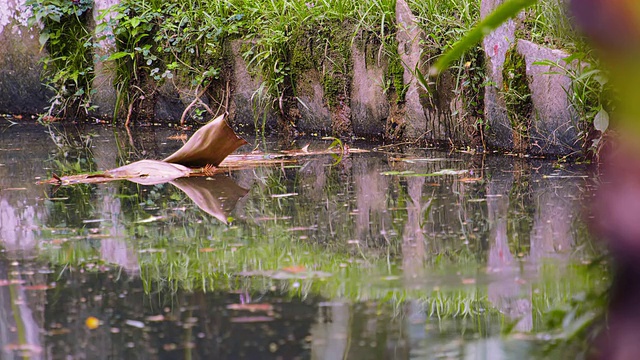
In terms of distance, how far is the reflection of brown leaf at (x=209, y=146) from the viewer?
3033 millimetres

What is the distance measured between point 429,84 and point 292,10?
1091 millimetres

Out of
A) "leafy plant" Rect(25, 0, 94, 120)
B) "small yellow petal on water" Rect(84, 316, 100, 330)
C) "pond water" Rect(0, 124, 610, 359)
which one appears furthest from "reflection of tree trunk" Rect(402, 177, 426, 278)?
"leafy plant" Rect(25, 0, 94, 120)

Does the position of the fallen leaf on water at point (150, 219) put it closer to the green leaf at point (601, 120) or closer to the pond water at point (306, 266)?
the pond water at point (306, 266)

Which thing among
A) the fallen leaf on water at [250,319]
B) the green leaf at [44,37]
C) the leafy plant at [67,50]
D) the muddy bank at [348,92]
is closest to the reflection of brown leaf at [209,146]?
the muddy bank at [348,92]

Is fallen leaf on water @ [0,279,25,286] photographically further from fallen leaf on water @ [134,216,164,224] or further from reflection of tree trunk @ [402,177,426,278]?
reflection of tree trunk @ [402,177,426,278]

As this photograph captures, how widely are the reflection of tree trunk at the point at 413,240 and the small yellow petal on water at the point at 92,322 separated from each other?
605 mm

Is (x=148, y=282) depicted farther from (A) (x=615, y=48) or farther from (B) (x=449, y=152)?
(B) (x=449, y=152)

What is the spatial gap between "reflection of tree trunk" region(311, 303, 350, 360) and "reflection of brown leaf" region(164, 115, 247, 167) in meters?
1.74

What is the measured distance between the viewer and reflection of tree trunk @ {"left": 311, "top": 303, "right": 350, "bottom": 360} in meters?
1.14

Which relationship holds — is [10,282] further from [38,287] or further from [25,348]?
[25,348]

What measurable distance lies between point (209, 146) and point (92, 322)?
6.04 ft

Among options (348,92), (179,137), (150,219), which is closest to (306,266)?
(150,219)

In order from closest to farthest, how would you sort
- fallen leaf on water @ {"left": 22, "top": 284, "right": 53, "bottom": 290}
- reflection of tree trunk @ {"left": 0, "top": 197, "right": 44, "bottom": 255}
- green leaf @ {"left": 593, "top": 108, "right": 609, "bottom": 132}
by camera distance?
1. fallen leaf on water @ {"left": 22, "top": 284, "right": 53, "bottom": 290}
2. reflection of tree trunk @ {"left": 0, "top": 197, "right": 44, "bottom": 255}
3. green leaf @ {"left": 593, "top": 108, "right": 609, "bottom": 132}

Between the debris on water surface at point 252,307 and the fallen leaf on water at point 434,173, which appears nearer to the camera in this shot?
the debris on water surface at point 252,307
